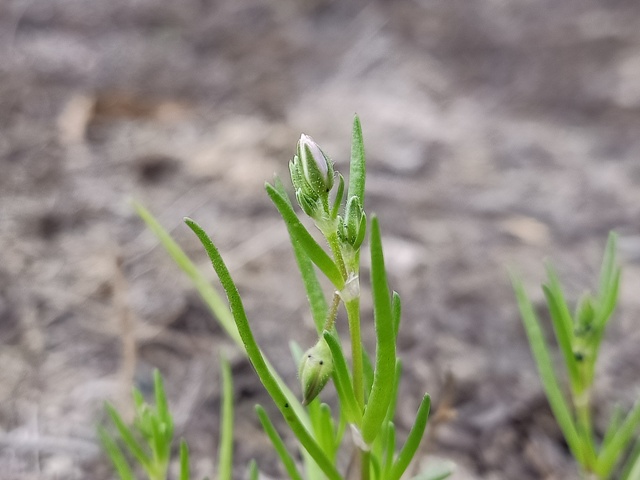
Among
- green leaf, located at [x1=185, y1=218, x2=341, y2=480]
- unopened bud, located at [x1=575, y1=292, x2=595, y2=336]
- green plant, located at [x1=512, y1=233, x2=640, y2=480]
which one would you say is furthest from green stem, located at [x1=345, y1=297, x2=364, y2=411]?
unopened bud, located at [x1=575, y1=292, x2=595, y2=336]

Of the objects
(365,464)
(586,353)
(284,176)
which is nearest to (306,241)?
(365,464)

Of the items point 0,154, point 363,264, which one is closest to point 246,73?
point 0,154

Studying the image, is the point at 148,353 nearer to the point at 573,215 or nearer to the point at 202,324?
the point at 202,324

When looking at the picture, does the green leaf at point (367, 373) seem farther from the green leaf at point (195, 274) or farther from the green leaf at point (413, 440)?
the green leaf at point (195, 274)

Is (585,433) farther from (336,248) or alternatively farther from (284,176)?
(284,176)

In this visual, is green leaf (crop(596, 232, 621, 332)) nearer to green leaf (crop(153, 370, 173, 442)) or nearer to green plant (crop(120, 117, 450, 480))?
green plant (crop(120, 117, 450, 480))

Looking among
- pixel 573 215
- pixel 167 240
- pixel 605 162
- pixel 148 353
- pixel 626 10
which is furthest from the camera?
pixel 626 10
